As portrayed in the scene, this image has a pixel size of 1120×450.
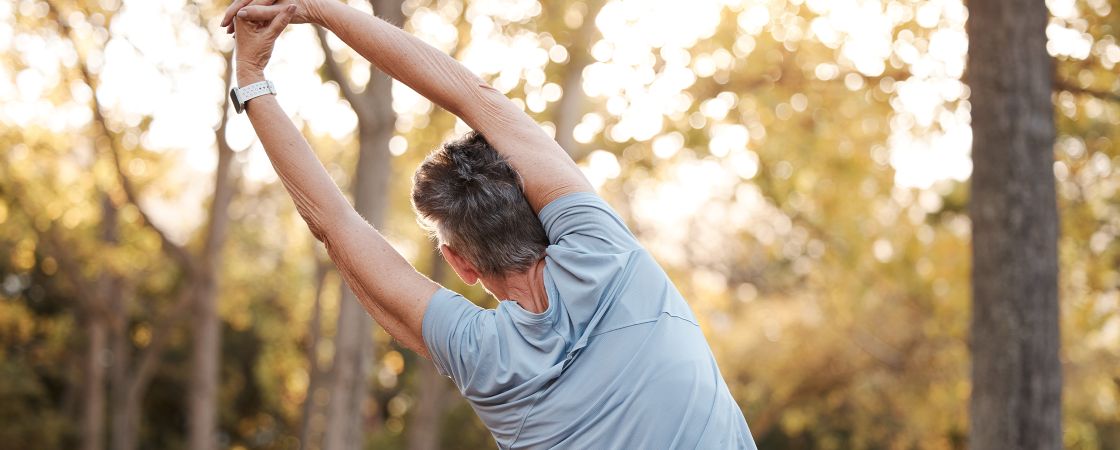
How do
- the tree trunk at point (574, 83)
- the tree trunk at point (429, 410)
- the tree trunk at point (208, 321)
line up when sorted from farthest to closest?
the tree trunk at point (429, 410) < the tree trunk at point (208, 321) < the tree trunk at point (574, 83)

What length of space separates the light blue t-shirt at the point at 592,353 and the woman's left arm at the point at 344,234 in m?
0.06

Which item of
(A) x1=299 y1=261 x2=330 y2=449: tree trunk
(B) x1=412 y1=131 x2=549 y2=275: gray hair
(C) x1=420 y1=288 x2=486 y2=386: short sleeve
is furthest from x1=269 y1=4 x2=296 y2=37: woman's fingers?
(A) x1=299 y1=261 x2=330 y2=449: tree trunk

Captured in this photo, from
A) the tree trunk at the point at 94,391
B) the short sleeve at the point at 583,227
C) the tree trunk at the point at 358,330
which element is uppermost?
the short sleeve at the point at 583,227

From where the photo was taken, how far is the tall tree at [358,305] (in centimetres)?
733

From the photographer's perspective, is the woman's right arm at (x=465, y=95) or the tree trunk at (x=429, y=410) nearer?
the woman's right arm at (x=465, y=95)

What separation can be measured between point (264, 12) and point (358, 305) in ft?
19.0

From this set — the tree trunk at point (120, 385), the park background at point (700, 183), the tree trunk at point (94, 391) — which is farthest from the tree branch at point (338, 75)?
the tree trunk at point (94, 391)

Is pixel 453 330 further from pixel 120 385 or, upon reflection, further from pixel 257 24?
pixel 120 385

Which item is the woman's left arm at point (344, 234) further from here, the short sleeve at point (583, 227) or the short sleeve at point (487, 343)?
the short sleeve at point (583, 227)

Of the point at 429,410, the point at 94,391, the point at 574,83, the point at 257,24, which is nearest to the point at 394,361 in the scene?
the point at 94,391

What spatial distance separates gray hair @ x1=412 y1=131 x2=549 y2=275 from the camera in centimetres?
166

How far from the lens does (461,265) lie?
68.3 inches

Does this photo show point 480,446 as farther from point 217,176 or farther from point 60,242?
point 217,176

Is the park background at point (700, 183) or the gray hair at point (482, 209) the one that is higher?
the gray hair at point (482, 209)
